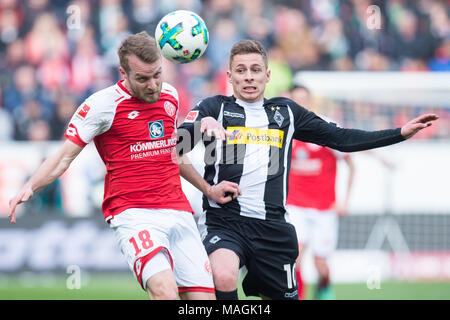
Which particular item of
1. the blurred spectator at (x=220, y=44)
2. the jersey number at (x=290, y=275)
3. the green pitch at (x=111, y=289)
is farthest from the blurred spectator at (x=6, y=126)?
the jersey number at (x=290, y=275)

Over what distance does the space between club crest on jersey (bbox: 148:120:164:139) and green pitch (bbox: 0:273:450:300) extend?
463cm

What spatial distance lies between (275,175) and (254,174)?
0.18 meters

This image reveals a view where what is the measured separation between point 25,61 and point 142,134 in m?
8.25

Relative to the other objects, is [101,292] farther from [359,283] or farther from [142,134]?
[142,134]

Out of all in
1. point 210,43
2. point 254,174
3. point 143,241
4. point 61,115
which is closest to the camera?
point 143,241

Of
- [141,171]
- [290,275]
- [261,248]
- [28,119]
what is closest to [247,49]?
[141,171]

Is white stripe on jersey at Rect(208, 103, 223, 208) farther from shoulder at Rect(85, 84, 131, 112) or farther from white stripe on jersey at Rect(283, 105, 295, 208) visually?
shoulder at Rect(85, 84, 131, 112)

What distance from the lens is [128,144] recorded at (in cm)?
539

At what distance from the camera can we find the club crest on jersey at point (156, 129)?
545 cm

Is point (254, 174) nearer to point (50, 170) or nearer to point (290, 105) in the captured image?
point (290, 105)

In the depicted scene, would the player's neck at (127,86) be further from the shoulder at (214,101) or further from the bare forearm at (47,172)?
the bare forearm at (47,172)

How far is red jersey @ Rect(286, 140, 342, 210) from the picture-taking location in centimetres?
887

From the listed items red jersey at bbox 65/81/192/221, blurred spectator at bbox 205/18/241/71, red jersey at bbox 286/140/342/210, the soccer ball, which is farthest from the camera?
blurred spectator at bbox 205/18/241/71

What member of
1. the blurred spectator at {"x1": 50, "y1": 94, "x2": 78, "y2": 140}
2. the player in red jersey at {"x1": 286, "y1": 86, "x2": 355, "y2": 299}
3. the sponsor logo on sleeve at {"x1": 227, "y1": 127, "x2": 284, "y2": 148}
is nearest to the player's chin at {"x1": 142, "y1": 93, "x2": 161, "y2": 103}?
the sponsor logo on sleeve at {"x1": 227, "y1": 127, "x2": 284, "y2": 148}
